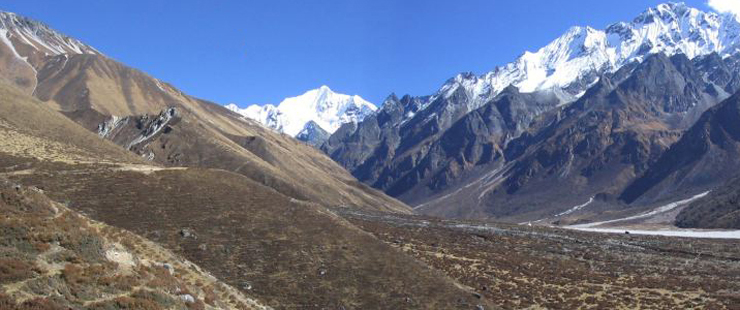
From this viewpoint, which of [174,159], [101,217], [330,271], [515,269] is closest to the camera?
[330,271]

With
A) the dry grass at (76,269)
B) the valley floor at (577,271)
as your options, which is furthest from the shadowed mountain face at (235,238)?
the valley floor at (577,271)

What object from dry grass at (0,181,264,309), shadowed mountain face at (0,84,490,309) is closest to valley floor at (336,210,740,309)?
shadowed mountain face at (0,84,490,309)

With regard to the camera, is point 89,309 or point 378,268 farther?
point 378,268

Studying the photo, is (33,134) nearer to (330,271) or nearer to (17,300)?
(330,271)

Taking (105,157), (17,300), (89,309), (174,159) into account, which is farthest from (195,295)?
(174,159)

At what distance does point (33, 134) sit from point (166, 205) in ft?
167

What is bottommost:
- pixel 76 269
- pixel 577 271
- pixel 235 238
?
pixel 577 271

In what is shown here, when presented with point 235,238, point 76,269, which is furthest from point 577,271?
point 76,269

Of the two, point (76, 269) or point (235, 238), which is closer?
point (76, 269)

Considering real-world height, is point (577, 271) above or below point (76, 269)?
below

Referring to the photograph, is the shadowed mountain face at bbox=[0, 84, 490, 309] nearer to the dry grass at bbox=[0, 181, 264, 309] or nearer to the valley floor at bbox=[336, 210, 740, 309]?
the dry grass at bbox=[0, 181, 264, 309]

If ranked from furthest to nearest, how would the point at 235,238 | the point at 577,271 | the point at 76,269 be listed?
1. the point at 577,271
2. the point at 235,238
3. the point at 76,269

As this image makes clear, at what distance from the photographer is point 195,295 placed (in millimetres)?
32188

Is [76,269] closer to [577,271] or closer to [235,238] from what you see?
[235,238]
